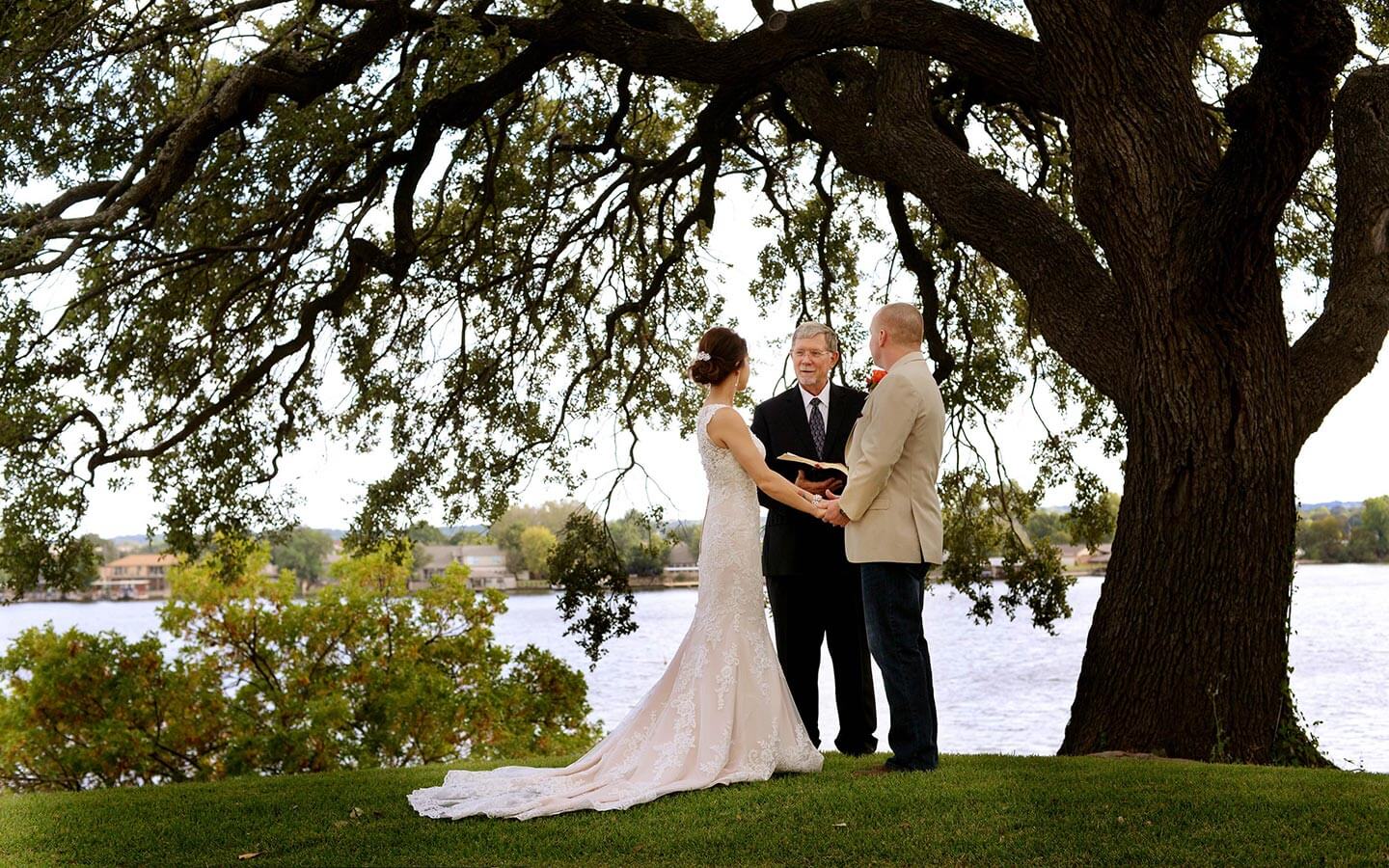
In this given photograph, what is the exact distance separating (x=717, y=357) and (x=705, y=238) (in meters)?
6.75

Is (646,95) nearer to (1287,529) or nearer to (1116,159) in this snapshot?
(1116,159)

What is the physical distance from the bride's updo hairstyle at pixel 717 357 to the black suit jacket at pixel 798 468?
0.67 meters

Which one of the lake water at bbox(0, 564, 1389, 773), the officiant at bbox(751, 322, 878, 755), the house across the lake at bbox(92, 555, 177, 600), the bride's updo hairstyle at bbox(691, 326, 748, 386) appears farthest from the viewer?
the lake water at bbox(0, 564, 1389, 773)

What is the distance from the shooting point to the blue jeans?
5227 mm

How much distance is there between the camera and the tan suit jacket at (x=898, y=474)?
5234mm

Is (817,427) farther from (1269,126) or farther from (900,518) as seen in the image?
(1269,126)

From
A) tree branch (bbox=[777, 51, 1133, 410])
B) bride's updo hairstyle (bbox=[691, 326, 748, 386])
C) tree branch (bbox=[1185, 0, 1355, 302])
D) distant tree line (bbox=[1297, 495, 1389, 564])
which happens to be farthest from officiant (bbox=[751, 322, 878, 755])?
distant tree line (bbox=[1297, 495, 1389, 564])

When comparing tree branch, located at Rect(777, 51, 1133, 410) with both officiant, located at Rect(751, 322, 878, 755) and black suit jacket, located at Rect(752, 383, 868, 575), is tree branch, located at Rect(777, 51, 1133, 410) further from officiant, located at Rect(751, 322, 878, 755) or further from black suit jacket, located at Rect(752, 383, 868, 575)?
officiant, located at Rect(751, 322, 878, 755)

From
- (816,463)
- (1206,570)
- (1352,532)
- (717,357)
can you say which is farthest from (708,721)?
(1352,532)

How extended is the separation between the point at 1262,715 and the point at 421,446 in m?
6.99

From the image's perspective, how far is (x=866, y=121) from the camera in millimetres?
8125

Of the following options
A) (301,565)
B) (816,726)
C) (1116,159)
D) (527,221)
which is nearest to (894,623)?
(816,726)

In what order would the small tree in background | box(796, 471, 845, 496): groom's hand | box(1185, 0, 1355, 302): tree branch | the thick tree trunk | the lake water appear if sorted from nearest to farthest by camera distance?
box(1185, 0, 1355, 302): tree branch, box(796, 471, 845, 496): groom's hand, the thick tree trunk, the small tree in background, the lake water

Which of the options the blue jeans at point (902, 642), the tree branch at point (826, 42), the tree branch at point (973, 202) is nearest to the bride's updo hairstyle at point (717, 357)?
the blue jeans at point (902, 642)
